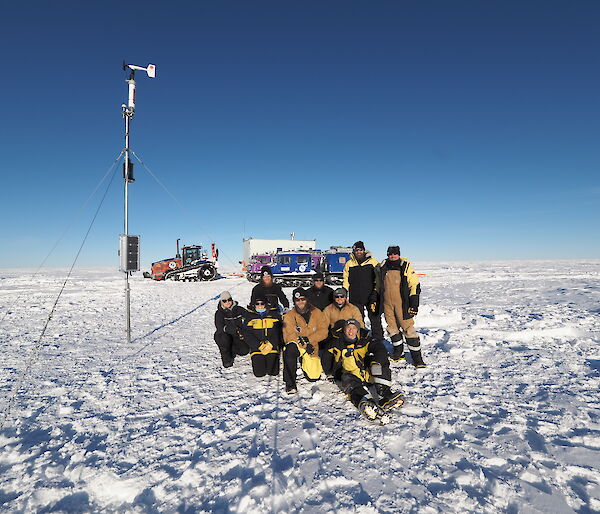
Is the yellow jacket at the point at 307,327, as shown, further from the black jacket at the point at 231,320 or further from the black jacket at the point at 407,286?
the black jacket at the point at 407,286

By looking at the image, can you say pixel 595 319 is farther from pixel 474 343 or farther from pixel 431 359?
pixel 431 359

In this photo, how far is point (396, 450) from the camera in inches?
119

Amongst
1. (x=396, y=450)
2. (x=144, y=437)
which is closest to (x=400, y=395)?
(x=396, y=450)

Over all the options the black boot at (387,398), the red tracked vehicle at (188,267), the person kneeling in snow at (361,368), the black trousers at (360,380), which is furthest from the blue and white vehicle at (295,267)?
the black boot at (387,398)

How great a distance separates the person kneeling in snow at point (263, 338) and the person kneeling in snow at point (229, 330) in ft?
1.05

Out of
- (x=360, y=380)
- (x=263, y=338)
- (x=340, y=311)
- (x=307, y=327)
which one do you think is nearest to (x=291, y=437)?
(x=360, y=380)

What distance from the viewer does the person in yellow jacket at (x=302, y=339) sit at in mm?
4395

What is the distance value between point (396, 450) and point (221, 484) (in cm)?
160

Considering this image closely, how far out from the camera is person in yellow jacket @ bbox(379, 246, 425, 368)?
5180mm

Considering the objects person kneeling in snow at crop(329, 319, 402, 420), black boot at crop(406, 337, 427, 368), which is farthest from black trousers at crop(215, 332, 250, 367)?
black boot at crop(406, 337, 427, 368)

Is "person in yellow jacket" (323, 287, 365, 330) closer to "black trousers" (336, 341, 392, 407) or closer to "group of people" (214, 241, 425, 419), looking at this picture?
"group of people" (214, 241, 425, 419)

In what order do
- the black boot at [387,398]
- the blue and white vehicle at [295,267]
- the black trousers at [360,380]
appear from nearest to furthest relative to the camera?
the black boot at [387,398] → the black trousers at [360,380] → the blue and white vehicle at [295,267]

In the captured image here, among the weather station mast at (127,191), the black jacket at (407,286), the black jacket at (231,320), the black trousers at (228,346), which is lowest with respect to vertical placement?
the black trousers at (228,346)

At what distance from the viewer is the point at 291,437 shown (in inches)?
129
